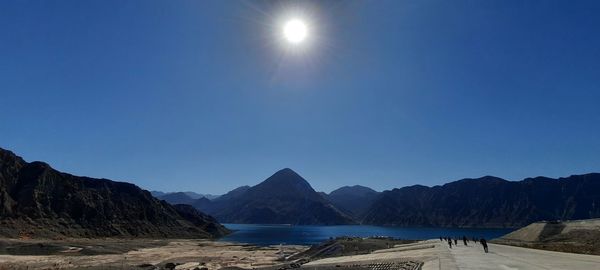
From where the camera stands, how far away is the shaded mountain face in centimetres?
14700

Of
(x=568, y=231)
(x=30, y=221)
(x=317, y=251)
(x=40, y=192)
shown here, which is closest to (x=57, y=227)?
(x=30, y=221)

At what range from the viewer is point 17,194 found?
162125 mm

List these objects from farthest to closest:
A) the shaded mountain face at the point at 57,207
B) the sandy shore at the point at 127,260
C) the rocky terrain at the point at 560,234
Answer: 1. the shaded mountain face at the point at 57,207
2. the rocky terrain at the point at 560,234
3. the sandy shore at the point at 127,260

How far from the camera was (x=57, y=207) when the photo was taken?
16638cm

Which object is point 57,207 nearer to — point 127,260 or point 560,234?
point 127,260

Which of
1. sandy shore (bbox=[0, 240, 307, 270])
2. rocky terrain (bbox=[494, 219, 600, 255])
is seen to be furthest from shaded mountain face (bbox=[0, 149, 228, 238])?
rocky terrain (bbox=[494, 219, 600, 255])

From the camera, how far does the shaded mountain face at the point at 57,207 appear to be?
482ft

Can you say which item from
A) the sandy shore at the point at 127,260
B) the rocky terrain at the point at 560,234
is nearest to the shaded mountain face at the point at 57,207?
the sandy shore at the point at 127,260

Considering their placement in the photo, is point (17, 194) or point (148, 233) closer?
point (17, 194)

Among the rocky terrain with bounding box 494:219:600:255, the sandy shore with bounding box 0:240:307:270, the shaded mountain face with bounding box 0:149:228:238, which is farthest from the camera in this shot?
the shaded mountain face with bounding box 0:149:228:238

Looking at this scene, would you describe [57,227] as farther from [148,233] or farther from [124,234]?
[148,233]

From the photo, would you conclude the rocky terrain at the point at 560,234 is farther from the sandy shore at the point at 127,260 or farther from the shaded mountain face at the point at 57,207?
the shaded mountain face at the point at 57,207

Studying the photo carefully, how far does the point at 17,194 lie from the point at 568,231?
179225 millimetres

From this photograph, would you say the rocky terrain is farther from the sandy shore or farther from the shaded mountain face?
the shaded mountain face
